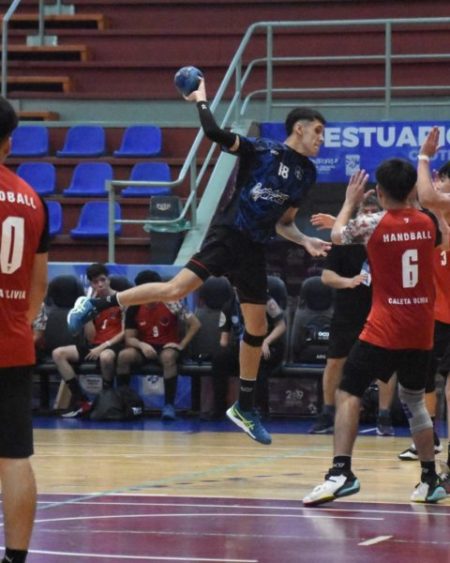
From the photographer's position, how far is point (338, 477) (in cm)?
723

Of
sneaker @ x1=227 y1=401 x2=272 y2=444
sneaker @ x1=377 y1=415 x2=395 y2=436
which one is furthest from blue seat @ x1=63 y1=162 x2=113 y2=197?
sneaker @ x1=227 y1=401 x2=272 y2=444

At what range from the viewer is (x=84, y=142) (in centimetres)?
1628

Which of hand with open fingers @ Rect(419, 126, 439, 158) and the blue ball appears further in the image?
the blue ball

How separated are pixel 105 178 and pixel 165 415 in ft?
12.2

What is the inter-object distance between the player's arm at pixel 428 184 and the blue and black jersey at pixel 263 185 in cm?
136

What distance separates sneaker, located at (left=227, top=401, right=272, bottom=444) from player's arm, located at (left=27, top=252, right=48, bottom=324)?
4.05 meters

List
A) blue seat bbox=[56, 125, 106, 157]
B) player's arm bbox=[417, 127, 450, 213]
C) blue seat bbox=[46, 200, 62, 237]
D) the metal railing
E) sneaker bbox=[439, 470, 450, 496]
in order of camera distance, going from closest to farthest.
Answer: player's arm bbox=[417, 127, 450, 213] < sneaker bbox=[439, 470, 450, 496] < the metal railing < blue seat bbox=[46, 200, 62, 237] < blue seat bbox=[56, 125, 106, 157]

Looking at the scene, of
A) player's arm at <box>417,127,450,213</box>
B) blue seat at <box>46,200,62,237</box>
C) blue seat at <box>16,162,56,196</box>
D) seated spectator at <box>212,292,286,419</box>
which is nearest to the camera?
player's arm at <box>417,127,450,213</box>

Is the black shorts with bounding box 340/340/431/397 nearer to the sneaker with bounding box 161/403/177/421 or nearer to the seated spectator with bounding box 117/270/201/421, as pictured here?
the sneaker with bounding box 161/403/177/421

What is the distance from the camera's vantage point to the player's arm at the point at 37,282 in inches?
196

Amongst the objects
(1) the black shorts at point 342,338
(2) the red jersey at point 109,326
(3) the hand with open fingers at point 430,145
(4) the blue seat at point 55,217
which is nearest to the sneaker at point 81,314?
(3) the hand with open fingers at point 430,145

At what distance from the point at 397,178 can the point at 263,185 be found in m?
1.55

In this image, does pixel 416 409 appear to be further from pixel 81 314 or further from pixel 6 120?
pixel 6 120

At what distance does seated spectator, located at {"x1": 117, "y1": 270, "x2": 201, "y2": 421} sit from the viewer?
13172 mm
